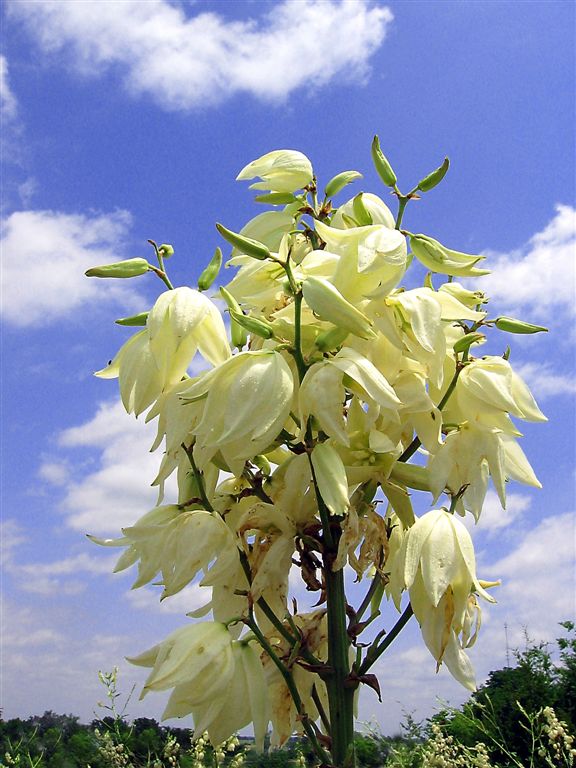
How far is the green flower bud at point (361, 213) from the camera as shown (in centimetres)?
99

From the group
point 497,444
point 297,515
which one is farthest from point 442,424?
point 297,515

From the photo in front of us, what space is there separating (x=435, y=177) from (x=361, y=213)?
12 centimetres

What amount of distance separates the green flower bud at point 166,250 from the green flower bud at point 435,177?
1.09 ft

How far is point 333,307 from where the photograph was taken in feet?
2.70

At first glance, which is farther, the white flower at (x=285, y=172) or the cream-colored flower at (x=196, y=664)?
the white flower at (x=285, y=172)

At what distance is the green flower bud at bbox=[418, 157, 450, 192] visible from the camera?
103 cm

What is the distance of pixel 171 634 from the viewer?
2.93 feet

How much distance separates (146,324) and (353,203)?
301 mm

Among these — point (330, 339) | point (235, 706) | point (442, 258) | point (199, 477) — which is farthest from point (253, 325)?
point (235, 706)

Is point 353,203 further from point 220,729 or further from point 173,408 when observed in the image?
point 220,729

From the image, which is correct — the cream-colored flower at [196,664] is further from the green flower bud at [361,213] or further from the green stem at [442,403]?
the green flower bud at [361,213]

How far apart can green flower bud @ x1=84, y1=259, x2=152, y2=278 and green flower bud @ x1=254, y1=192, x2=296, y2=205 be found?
23cm

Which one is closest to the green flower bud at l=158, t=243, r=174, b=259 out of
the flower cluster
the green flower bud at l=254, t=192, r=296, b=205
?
the flower cluster

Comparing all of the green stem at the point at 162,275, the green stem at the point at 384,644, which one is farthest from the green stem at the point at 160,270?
the green stem at the point at 384,644
